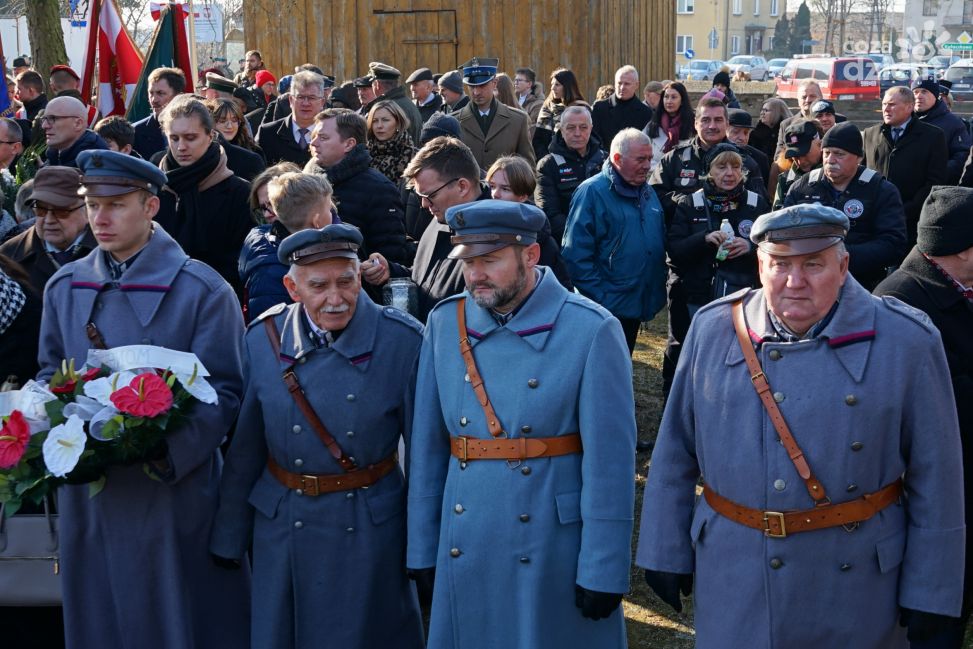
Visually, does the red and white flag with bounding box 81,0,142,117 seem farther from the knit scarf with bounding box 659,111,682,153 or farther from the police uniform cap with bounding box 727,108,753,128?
the police uniform cap with bounding box 727,108,753,128

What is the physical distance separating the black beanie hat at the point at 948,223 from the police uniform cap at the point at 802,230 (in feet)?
2.99

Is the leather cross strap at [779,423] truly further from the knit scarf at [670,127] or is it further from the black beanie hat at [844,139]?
the knit scarf at [670,127]

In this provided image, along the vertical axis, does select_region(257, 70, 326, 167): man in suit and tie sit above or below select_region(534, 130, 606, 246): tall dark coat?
above

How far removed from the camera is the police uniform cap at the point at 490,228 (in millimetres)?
3744

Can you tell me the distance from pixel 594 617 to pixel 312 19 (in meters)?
15.7

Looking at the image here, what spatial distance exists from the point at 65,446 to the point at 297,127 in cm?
587

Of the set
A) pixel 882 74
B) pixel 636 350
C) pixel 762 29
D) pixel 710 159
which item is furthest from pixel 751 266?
pixel 762 29

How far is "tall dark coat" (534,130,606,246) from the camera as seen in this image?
8.72 meters

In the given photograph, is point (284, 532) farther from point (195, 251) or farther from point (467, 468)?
point (195, 251)

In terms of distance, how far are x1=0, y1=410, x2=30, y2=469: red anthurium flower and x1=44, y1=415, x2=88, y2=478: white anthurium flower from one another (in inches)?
3.9

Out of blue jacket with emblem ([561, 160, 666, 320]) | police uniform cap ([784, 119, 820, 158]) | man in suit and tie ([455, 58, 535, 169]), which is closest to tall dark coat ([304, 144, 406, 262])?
blue jacket with emblem ([561, 160, 666, 320])

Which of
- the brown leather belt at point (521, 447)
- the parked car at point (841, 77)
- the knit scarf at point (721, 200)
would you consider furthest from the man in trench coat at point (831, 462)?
the parked car at point (841, 77)

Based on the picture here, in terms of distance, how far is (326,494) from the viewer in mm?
4086

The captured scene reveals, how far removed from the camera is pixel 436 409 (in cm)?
390
